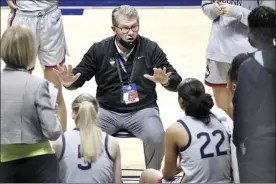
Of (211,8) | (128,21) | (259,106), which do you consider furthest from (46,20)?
(259,106)

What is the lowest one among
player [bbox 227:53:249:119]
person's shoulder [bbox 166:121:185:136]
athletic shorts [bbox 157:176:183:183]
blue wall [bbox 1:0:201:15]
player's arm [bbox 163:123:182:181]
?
athletic shorts [bbox 157:176:183:183]

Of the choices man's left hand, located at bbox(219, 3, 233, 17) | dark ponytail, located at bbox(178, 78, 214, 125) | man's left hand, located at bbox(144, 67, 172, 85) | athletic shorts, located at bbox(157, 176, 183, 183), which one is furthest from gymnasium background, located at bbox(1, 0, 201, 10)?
athletic shorts, located at bbox(157, 176, 183, 183)

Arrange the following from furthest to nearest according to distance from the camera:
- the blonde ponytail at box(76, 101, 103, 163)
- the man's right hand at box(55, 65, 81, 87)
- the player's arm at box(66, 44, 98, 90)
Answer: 1. the player's arm at box(66, 44, 98, 90)
2. the man's right hand at box(55, 65, 81, 87)
3. the blonde ponytail at box(76, 101, 103, 163)

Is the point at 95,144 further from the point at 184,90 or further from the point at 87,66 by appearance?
the point at 87,66

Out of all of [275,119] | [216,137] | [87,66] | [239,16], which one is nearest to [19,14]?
[87,66]

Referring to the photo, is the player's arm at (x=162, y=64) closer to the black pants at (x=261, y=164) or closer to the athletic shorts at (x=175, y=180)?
the athletic shorts at (x=175, y=180)

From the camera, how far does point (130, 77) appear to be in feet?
11.8

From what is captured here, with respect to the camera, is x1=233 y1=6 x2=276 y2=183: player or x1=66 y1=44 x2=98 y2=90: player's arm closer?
x1=233 y1=6 x2=276 y2=183: player

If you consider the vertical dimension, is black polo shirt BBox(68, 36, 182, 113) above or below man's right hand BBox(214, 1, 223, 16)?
below

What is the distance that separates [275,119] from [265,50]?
251 millimetres

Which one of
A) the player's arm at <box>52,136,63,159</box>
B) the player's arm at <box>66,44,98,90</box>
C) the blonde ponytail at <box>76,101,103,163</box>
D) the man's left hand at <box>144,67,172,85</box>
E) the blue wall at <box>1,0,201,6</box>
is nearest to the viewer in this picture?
the player's arm at <box>52,136,63,159</box>

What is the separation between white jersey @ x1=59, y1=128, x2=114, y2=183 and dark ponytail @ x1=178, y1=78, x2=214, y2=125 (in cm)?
36

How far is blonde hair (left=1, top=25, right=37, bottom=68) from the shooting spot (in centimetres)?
261

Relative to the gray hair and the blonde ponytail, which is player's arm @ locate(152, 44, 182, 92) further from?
the blonde ponytail
